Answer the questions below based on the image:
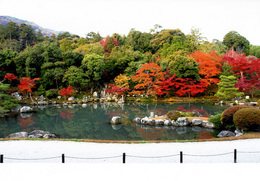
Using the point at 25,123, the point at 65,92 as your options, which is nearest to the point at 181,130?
the point at 25,123

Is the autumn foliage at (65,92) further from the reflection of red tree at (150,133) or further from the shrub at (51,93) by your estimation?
the reflection of red tree at (150,133)

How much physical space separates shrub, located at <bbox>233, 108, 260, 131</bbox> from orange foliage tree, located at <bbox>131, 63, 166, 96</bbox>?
1616cm

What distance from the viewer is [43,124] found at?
1527 cm

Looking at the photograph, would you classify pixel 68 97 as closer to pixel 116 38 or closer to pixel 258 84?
pixel 116 38

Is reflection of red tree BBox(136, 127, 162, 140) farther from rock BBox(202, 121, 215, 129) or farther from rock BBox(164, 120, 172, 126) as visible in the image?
rock BBox(202, 121, 215, 129)

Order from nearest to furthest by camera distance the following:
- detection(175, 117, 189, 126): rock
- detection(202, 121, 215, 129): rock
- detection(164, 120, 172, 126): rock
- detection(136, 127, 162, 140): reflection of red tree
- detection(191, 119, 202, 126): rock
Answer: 1. detection(136, 127, 162, 140): reflection of red tree
2. detection(202, 121, 215, 129): rock
3. detection(191, 119, 202, 126): rock
4. detection(175, 117, 189, 126): rock
5. detection(164, 120, 172, 126): rock

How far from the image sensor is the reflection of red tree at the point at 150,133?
11297 millimetres

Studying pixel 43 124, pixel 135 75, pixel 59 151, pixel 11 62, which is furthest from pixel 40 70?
pixel 59 151

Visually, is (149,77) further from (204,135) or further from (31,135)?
(31,135)

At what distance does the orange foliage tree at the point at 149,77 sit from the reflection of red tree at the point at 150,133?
1368cm

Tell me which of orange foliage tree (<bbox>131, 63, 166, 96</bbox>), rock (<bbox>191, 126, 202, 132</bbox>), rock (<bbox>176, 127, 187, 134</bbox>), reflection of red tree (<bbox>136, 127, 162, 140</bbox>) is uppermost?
orange foliage tree (<bbox>131, 63, 166, 96</bbox>)

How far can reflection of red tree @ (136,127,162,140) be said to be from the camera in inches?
445

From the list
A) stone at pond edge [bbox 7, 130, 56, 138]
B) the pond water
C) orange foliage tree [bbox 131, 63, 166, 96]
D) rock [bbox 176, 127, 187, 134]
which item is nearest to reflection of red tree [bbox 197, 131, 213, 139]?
the pond water

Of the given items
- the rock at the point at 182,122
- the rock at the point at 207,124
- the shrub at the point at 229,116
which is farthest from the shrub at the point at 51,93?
the shrub at the point at 229,116
